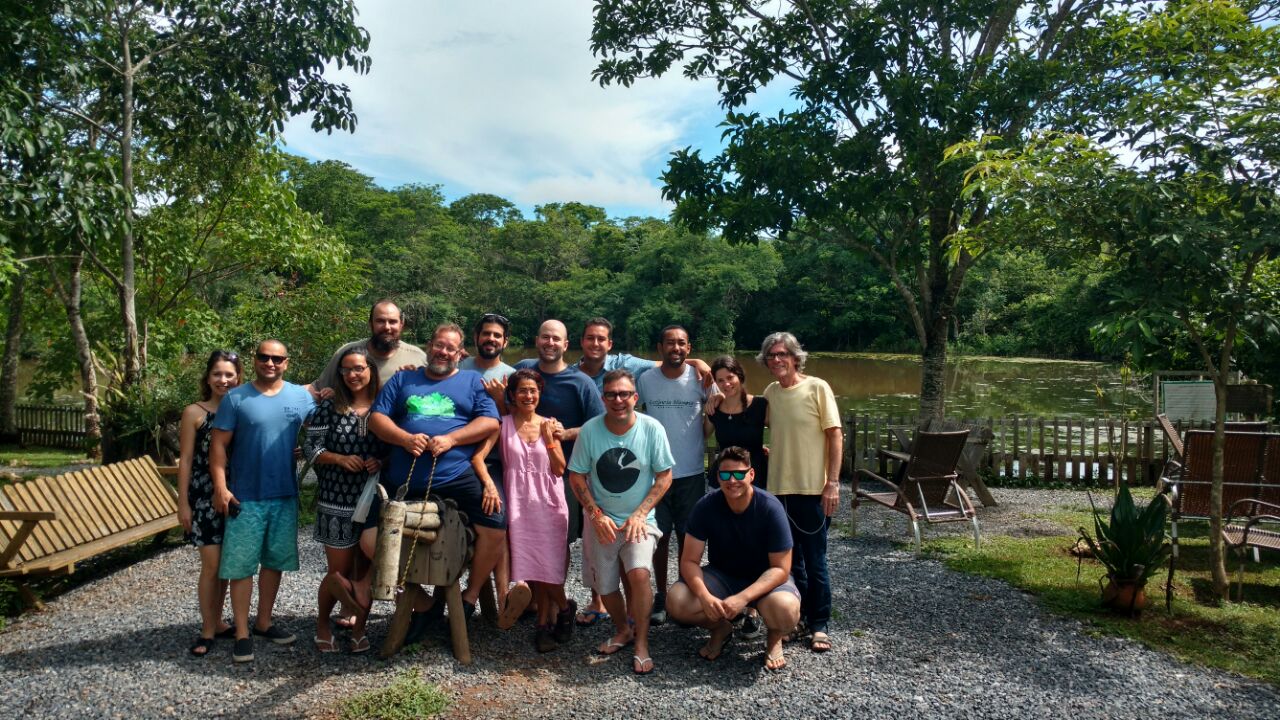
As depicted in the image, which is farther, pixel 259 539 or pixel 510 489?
pixel 510 489

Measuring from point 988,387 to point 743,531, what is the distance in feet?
97.5

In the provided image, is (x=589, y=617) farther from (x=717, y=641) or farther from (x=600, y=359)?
(x=600, y=359)

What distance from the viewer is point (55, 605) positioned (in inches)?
205

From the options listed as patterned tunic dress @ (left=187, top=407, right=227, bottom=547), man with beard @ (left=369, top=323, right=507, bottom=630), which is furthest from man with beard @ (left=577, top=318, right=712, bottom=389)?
patterned tunic dress @ (left=187, top=407, right=227, bottom=547)

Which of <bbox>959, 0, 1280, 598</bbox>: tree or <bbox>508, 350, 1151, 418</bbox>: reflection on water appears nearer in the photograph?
<bbox>959, 0, 1280, 598</bbox>: tree

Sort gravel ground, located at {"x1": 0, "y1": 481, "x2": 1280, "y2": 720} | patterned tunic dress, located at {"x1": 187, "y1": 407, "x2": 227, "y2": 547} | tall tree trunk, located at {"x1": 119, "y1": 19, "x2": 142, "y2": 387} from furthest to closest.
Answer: tall tree trunk, located at {"x1": 119, "y1": 19, "x2": 142, "y2": 387}
patterned tunic dress, located at {"x1": 187, "y1": 407, "x2": 227, "y2": 547}
gravel ground, located at {"x1": 0, "y1": 481, "x2": 1280, "y2": 720}

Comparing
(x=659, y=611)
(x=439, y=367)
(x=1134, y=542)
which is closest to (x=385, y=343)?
(x=439, y=367)

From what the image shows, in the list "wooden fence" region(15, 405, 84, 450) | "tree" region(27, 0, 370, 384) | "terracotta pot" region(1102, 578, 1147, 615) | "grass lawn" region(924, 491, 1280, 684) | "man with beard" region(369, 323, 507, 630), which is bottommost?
"wooden fence" region(15, 405, 84, 450)

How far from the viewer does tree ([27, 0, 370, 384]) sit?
989cm

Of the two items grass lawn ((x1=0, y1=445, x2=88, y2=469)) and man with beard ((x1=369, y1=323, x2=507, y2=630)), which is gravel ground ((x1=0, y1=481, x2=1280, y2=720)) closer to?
man with beard ((x1=369, y1=323, x2=507, y2=630))

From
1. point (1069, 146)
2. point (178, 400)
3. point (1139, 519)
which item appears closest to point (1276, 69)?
point (1069, 146)

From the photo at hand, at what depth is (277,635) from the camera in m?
4.32

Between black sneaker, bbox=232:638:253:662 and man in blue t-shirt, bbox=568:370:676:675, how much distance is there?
5.54 ft

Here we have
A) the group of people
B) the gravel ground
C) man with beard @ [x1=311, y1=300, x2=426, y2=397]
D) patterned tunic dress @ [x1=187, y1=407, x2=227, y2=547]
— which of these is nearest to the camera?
the gravel ground
